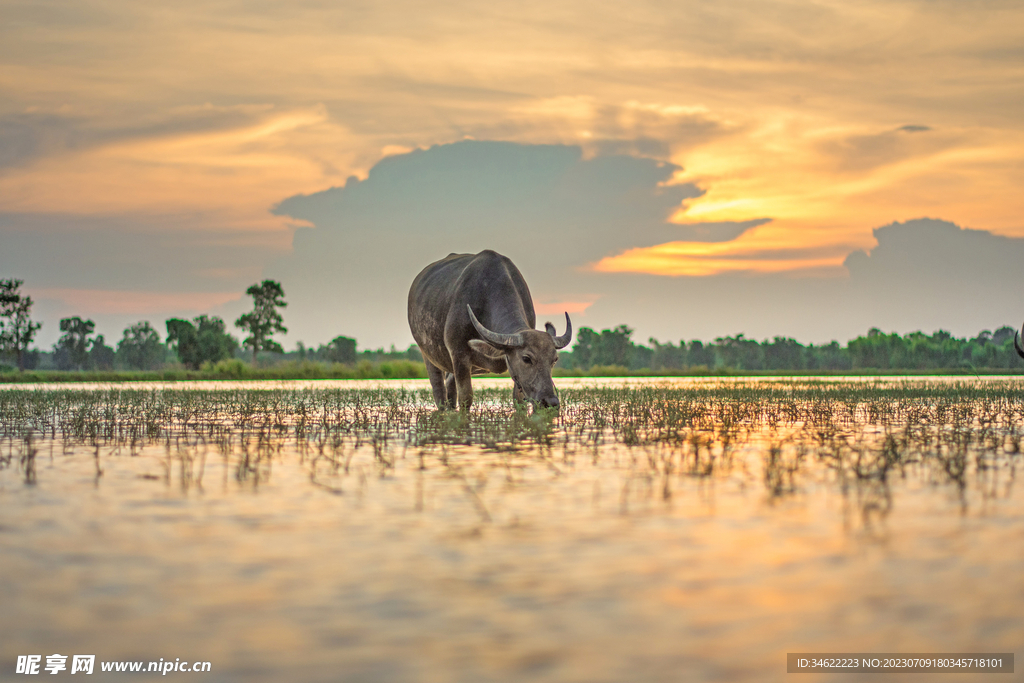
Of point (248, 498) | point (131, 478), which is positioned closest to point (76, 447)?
point (131, 478)

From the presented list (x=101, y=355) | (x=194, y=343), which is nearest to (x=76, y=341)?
(x=101, y=355)

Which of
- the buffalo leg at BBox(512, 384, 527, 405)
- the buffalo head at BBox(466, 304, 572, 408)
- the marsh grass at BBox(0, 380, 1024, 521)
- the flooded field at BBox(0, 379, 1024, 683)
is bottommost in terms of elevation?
the flooded field at BBox(0, 379, 1024, 683)

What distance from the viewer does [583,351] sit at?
112500mm

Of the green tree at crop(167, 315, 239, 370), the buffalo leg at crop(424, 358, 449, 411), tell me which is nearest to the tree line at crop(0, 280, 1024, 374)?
the green tree at crop(167, 315, 239, 370)

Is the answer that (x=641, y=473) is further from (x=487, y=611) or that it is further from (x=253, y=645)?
(x=253, y=645)

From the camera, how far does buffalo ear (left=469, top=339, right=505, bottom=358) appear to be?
462 inches

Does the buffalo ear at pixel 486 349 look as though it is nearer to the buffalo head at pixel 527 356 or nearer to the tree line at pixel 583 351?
the buffalo head at pixel 527 356

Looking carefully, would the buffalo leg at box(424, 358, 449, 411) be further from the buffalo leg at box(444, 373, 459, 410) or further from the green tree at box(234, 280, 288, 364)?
the green tree at box(234, 280, 288, 364)

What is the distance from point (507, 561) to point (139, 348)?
124885 mm

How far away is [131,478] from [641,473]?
11.7 feet

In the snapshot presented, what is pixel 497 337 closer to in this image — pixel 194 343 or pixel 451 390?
pixel 451 390

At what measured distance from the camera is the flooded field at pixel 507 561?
2.61 meters

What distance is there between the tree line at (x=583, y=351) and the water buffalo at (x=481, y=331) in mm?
49368

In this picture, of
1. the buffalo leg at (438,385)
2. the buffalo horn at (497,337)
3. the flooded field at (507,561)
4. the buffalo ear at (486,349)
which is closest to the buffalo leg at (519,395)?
the buffalo ear at (486,349)
